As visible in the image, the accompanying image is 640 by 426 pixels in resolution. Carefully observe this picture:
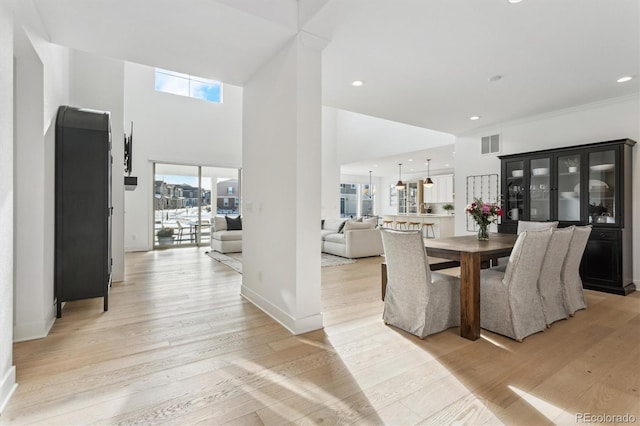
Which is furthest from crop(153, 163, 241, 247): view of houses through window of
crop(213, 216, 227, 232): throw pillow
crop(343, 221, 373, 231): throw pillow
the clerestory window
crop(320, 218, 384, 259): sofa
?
crop(343, 221, 373, 231): throw pillow

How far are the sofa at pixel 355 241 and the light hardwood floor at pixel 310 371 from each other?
10.6ft

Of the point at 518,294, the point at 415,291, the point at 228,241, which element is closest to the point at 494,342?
the point at 518,294

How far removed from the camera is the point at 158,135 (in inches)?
305

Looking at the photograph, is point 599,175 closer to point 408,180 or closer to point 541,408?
point 541,408

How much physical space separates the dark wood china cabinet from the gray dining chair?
5.16 feet

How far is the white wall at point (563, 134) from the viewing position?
4.07m

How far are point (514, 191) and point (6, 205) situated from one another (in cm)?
589

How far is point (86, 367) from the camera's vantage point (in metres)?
2.08

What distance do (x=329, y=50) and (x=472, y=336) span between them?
2.85m

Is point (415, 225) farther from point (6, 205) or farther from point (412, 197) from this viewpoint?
point (6, 205)

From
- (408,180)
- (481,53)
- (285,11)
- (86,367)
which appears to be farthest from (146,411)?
(408,180)

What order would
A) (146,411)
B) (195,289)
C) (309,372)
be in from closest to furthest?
(146,411)
(309,372)
(195,289)

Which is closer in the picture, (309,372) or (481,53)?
(309,372)

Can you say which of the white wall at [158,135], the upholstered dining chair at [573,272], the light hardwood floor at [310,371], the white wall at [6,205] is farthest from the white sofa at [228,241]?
the upholstered dining chair at [573,272]
